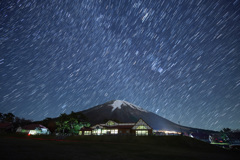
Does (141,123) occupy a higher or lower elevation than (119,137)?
higher

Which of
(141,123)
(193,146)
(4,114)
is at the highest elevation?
(4,114)

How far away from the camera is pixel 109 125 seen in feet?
233

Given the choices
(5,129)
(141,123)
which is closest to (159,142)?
(141,123)

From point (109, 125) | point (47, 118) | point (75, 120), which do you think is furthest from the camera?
point (47, 118)

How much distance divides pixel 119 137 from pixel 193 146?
1884cm

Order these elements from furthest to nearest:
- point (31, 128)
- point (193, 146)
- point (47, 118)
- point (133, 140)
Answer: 1. point (47, 118)
2. point (31, 128)
3. point (133, 140)
4. point (193, 146)

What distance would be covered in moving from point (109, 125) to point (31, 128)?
4240cm

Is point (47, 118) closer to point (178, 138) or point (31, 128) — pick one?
point (31, 128)

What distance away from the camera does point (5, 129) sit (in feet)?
257

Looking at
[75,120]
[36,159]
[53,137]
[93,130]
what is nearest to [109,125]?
[93,130]

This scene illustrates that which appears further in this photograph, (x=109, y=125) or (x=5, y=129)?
(x=5, y=129)

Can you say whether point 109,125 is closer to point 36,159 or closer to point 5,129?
point 5,129

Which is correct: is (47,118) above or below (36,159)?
above

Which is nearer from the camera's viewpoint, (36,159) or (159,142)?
(36,159)
